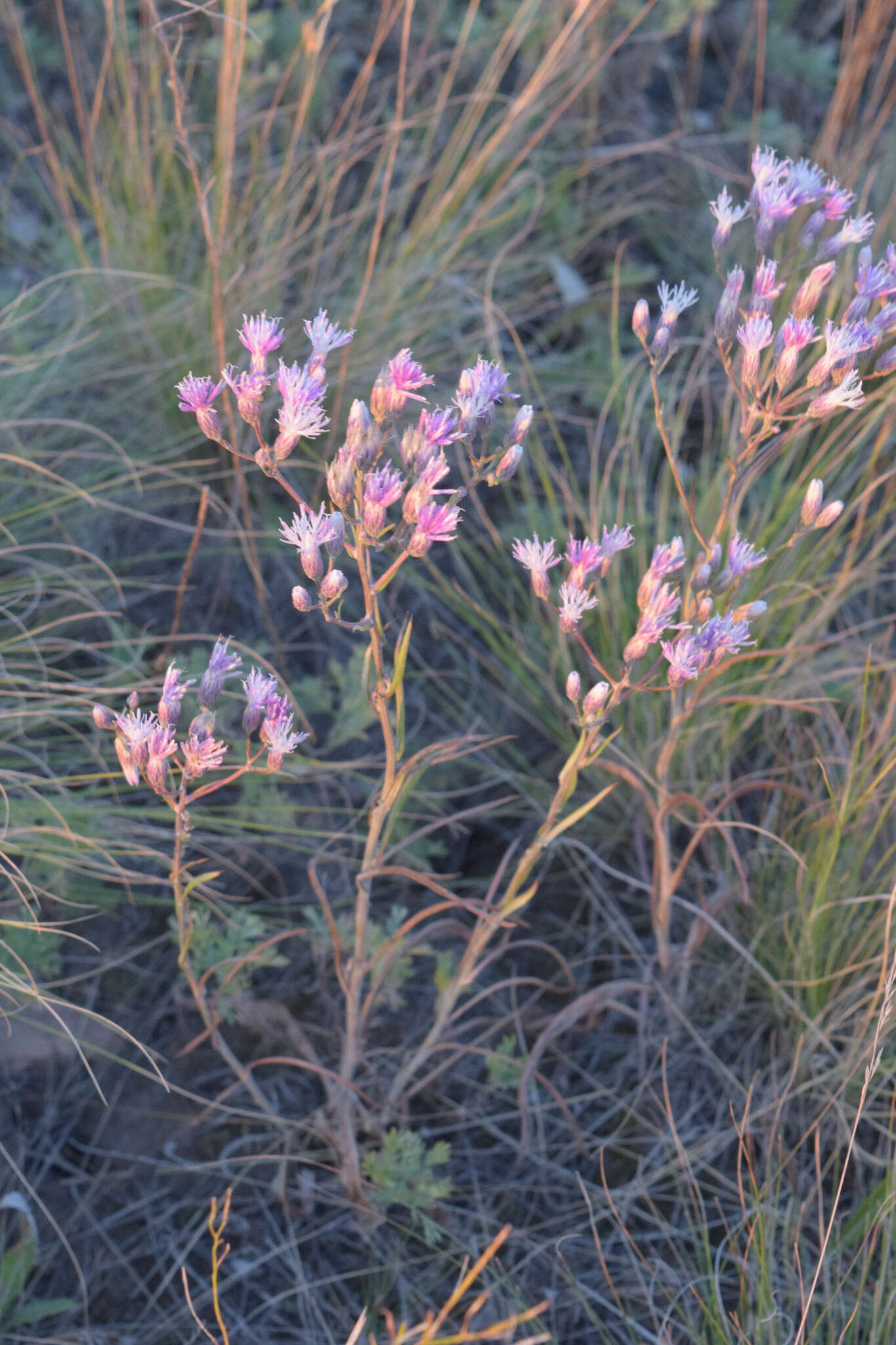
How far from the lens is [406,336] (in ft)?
8.52

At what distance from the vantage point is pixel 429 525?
47.6 inches

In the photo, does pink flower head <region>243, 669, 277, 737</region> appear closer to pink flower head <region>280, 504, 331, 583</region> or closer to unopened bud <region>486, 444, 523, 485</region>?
pink flower head <region>280, 504, 331, 583</region>

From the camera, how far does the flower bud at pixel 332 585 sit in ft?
4.03

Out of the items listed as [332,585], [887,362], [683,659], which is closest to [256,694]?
[332,585]

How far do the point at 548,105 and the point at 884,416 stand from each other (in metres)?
1.52

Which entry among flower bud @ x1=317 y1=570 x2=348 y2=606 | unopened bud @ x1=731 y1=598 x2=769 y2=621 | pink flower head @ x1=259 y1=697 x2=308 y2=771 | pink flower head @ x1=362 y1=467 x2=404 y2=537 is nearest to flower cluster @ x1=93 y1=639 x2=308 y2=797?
pink flower head @ x1=259 y1=697 x2=308 y2=771

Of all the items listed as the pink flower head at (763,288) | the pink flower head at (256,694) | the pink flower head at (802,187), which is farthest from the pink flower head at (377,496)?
the pink flower head at (802,187)

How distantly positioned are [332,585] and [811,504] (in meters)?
0.63

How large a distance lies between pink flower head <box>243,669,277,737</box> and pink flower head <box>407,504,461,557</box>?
0.25 m

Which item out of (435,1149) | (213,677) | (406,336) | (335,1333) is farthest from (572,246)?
(335,1333)

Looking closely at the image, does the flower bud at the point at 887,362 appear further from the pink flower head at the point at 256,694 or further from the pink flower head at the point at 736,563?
the pink flower head at the point at 256,694

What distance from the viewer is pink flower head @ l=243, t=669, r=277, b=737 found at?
4.29 ft

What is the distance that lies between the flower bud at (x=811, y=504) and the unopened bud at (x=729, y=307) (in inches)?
9.8

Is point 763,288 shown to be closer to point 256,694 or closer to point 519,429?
point 519,429
